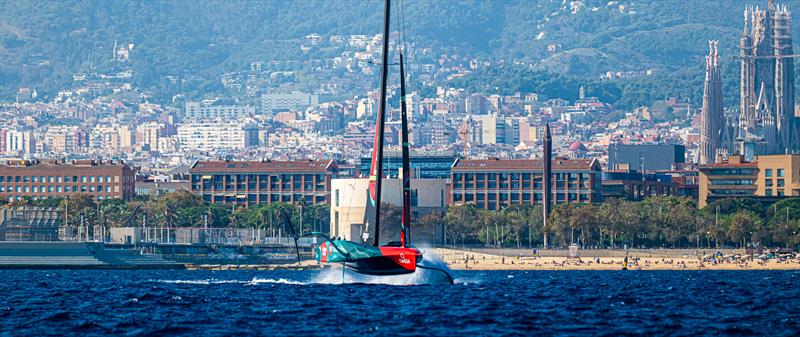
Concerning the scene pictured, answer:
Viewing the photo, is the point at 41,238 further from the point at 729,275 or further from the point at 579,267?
the point at 729,275

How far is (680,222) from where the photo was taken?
19650 cm

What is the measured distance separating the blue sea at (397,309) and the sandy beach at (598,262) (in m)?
47.0

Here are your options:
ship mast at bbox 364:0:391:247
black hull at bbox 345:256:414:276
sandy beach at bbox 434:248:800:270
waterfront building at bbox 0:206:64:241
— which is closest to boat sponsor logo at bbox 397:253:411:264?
black hull at bbox 345:256:414:276

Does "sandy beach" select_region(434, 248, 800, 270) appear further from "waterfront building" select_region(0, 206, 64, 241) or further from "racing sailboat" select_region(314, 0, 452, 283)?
"racing sailboat" select_region(314, 0, 452, 283)

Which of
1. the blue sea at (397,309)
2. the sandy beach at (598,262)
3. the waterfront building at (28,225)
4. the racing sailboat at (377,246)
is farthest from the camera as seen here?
the waterfront building at (28,225)

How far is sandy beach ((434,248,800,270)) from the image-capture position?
543 feet

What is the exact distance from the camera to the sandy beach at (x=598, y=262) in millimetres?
165375

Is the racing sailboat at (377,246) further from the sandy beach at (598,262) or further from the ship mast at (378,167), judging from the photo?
the sandy beach at (598,262)

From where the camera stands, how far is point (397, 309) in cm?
8256

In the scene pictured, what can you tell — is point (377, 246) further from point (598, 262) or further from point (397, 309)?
point (598, 262)

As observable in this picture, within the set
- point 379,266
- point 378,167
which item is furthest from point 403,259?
point 378,167

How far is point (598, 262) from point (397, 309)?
9297cm

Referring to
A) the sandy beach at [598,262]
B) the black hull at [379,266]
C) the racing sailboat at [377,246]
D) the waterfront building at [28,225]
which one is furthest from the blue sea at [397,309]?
the waterfront building at [28,225]

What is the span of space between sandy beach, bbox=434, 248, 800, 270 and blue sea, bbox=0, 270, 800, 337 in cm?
4702
